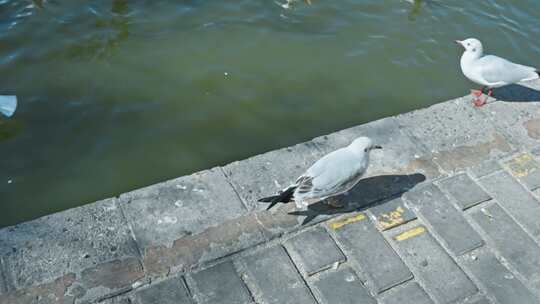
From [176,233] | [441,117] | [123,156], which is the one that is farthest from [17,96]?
[441,117]

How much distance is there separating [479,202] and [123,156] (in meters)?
3.32

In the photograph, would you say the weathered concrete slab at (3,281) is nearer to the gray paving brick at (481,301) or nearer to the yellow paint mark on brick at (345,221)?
the yellow paint mark on brick at (345,221)

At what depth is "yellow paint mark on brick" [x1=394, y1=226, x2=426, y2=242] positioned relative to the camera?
14.2ft

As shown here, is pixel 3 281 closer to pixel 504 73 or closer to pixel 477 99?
pixel 477 99

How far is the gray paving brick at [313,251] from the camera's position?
13.3 feet

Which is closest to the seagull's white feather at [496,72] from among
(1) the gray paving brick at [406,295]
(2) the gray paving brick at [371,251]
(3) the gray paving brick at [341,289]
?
(2) the gray paving brick at [371,251]

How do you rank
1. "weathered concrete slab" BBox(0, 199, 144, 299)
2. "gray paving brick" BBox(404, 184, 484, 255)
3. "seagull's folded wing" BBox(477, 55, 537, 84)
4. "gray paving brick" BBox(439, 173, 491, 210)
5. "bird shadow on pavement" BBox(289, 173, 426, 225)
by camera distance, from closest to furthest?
1. "weathered concrete slab" BBox(0, 199, 144, 299)
2. "gray paving brick" BBox(404, 184, 484, 255)
3. "bird shadow on pavement" BBox(289, 173, 426, 225)
4. "gray paving brick" BBox(439, 173, 491, 210)
5. "seagull's folded wing" BBox(477, 55, 537, 84)

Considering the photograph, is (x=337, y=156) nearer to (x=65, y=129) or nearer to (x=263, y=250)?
(x=263, y=250)

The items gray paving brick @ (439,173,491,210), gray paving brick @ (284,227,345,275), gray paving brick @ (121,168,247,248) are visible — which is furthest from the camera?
gray paving brick @ (439,173,491,210)

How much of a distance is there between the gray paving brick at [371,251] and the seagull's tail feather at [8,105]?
3.38m

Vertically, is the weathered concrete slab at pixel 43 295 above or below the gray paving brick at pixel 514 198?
below

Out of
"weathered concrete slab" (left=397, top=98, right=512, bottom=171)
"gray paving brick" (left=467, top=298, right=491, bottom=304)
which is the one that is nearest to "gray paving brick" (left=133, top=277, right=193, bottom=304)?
"gray paving brick" (left=467, top=298, right=491, bottom=304)

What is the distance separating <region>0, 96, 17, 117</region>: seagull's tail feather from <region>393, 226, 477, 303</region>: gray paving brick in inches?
152

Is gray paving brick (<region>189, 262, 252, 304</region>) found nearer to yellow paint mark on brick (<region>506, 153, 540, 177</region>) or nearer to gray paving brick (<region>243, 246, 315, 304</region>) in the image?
gray paving brick (<region>243, 246, 315, 304</region>)
